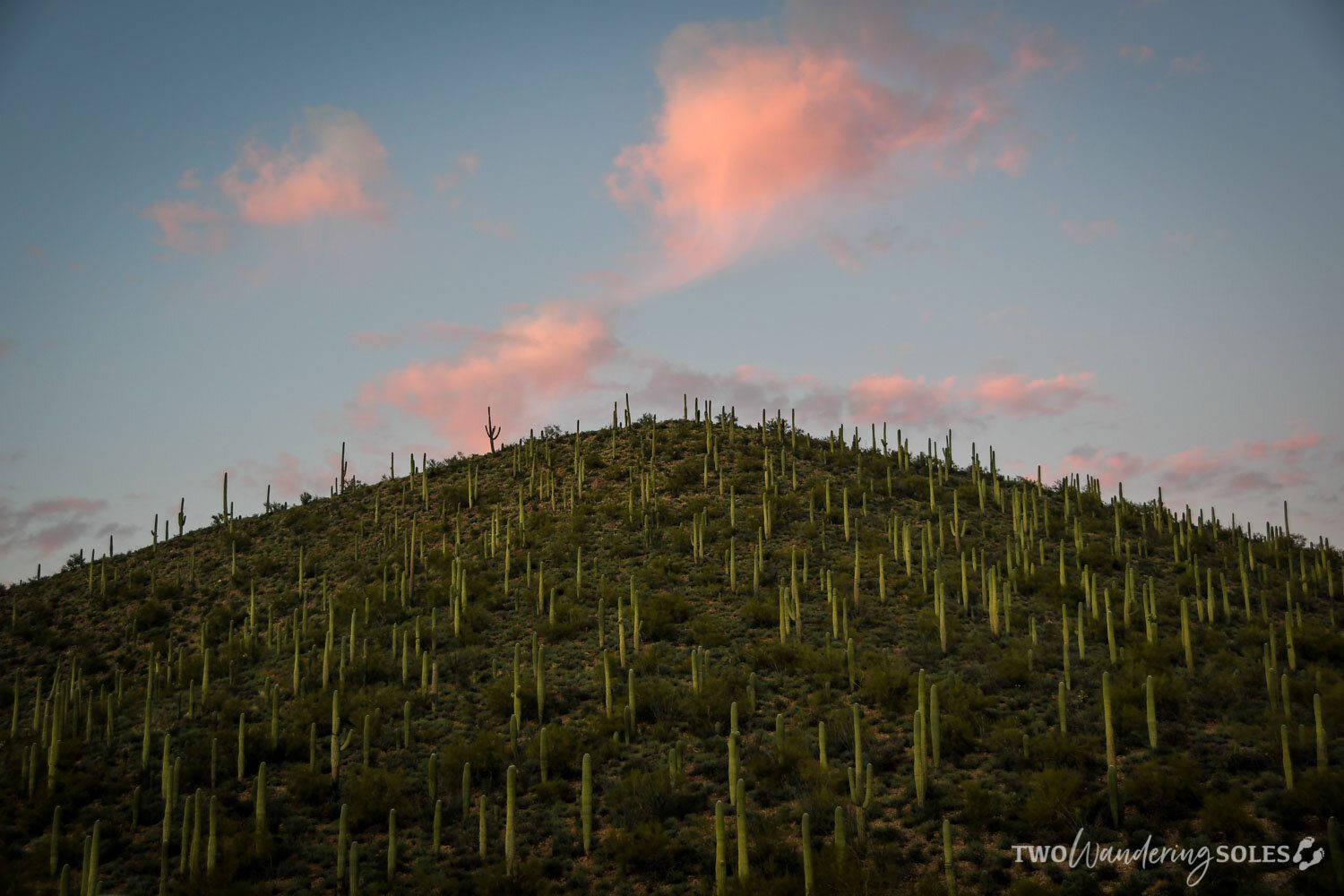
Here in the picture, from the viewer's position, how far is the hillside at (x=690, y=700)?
43.2 ft

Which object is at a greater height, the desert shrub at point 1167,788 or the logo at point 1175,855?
the desert shrub at point 1167,788

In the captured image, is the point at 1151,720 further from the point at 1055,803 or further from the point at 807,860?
the point at 807,860

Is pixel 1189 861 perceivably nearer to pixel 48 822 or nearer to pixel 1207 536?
pixel 48 822

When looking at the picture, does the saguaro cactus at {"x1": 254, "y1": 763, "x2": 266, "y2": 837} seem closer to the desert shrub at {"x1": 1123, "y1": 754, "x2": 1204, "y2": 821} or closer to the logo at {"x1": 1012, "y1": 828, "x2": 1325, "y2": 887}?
the logo at {"x1": 1012, "y1": 828, "x2": 1325, "y2": 887}

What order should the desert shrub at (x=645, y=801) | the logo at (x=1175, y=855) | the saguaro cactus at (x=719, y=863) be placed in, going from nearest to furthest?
the logo at (x=1175, y=855), the saguaro cactus at (x=719, y=863), the desert shrub at (x=645, y=801)

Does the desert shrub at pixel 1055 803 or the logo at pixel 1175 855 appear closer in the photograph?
the logo at pixel 1175 855

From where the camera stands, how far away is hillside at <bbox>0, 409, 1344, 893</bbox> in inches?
518

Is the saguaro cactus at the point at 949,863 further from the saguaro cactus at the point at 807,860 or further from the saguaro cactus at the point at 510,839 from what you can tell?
the saguaro cactus at the point at 510,839

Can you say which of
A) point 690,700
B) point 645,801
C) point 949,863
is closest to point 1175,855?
point 949,863

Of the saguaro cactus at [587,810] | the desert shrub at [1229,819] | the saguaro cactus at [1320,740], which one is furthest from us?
the saguaro cactus at [587,810]

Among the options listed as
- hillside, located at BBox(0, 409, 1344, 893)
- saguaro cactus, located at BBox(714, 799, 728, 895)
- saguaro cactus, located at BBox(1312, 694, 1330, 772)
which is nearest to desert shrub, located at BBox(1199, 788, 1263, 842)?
hillside, located at BBox(0, 409, 1344, 893)

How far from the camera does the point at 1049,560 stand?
2609 cm

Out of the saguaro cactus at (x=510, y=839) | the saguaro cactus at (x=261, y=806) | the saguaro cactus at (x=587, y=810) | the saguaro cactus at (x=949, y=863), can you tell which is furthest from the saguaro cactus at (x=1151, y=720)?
the saguaro cactus at (x=261, y=806)

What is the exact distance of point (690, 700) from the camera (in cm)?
1828
